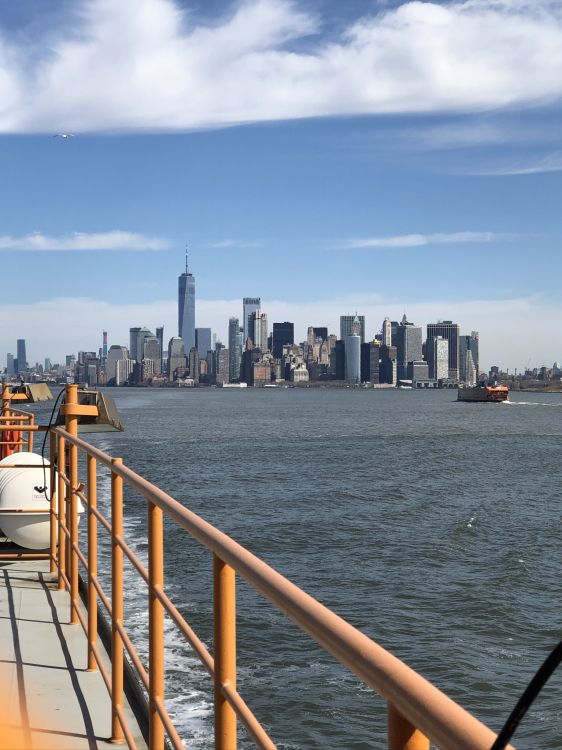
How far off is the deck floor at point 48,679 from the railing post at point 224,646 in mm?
1252

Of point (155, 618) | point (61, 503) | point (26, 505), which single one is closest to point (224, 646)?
point (155, 618)

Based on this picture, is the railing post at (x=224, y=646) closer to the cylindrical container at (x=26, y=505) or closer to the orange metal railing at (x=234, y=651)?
the orange metal railing at (x=234, y=651)

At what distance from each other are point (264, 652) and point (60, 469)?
804 centimetres

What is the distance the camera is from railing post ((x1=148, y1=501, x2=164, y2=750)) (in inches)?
127

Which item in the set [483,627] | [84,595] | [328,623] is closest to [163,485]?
[483,627]

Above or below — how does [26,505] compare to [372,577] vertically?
above

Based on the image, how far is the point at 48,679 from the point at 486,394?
187544mm

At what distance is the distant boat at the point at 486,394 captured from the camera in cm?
18475

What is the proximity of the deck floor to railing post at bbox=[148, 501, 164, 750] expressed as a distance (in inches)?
19.9

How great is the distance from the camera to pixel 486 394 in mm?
187000

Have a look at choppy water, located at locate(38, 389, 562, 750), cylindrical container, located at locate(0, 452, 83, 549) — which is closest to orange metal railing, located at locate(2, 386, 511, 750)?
cylindrical container, located at locate(0, 452, 83, 549)

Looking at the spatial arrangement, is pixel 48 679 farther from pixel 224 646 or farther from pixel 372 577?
pixel 372 577

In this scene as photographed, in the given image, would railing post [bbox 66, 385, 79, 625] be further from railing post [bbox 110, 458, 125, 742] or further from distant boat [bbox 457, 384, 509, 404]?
distant boat [bbox 457, 384, 509, 404]

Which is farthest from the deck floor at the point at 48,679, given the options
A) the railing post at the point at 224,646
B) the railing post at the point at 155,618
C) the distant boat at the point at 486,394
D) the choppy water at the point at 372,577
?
the distant boat at the point at 486,394
